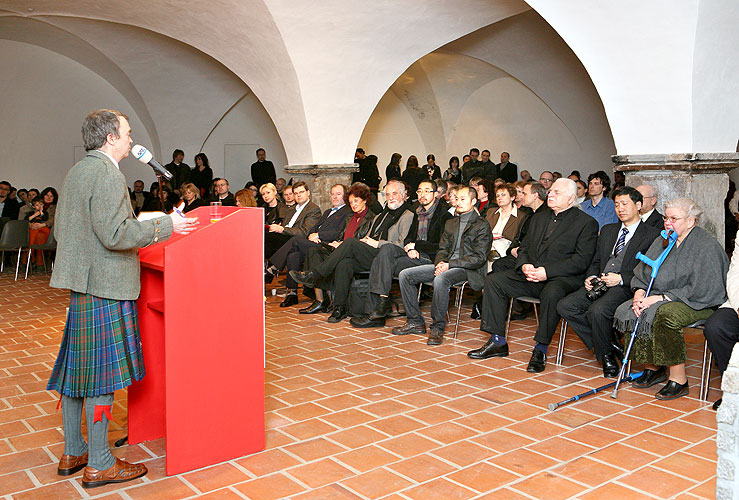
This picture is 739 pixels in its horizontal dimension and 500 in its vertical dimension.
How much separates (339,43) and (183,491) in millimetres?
6519

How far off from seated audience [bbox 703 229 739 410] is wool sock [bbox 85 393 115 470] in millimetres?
3329

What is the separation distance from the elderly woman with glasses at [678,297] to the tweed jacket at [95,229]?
3036 mm

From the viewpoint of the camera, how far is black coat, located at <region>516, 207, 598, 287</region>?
518cm

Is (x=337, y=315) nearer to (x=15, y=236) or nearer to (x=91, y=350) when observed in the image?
(x=91, y=350)

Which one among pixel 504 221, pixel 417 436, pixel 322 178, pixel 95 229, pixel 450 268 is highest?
pixel 322 178

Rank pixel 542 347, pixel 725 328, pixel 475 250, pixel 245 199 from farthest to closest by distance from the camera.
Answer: pixel 245 199, pixel 475 250, pixel 542 347, pixel 725 328

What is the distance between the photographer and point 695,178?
6.32m

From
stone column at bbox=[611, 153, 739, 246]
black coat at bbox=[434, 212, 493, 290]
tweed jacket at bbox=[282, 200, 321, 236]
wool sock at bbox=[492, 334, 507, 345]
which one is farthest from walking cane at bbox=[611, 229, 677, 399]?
tweed jacket at bbox=[282, 200, 321, 236]

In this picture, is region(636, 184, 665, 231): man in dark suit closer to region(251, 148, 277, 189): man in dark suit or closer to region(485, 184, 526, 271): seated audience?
region(485, 184, 526, 271): seated audience

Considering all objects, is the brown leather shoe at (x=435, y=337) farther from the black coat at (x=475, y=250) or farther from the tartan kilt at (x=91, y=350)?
the tartan kilt at (x=91, y=350)

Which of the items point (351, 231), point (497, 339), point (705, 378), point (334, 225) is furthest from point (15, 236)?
point (705, 378)

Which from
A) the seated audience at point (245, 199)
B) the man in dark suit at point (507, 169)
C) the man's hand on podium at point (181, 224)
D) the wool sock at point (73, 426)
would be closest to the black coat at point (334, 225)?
the seated audience at point (245, 199)

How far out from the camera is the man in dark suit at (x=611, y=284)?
479 cm

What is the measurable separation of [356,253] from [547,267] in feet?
6.76
